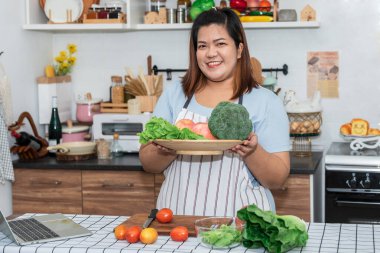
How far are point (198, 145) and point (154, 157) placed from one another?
1.26 ft

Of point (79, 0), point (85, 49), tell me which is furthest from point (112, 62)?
point (79, 0)

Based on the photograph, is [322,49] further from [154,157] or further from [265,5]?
[154,157]

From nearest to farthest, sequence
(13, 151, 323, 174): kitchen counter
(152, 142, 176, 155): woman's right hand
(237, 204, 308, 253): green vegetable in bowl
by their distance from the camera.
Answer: (237, 204, 308, 253): green vegetable in bowl
(152, 142, 176, 155): woman's right hand
(13, 151, 323, 174): kitchen counter

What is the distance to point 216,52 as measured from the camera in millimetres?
2557

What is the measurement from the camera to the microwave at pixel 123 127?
4125 mm

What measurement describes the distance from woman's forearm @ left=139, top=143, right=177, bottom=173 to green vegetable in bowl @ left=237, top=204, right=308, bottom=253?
24.3 inches

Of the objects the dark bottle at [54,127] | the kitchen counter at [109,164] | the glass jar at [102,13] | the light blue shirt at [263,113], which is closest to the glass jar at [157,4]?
the glass jar at [102,13]

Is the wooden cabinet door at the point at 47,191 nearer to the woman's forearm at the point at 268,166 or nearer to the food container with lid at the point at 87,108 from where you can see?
the food container with lid at the point at 87,108

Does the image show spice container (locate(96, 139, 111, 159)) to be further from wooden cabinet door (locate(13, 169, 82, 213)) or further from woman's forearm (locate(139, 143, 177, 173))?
woman's forearm (locate(139, 143, 177, 173))

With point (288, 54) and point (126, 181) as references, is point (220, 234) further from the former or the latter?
point (288, 54)

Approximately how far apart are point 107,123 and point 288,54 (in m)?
1.18

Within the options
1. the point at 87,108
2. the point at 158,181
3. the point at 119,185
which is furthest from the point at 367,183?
the point at 87,108

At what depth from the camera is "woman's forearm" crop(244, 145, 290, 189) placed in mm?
2484

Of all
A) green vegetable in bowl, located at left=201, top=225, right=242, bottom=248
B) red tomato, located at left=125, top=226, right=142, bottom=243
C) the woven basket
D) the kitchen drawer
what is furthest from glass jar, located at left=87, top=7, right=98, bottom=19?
green vegetable in bowl, located at left=201, top=225, right=242, bottom=248
